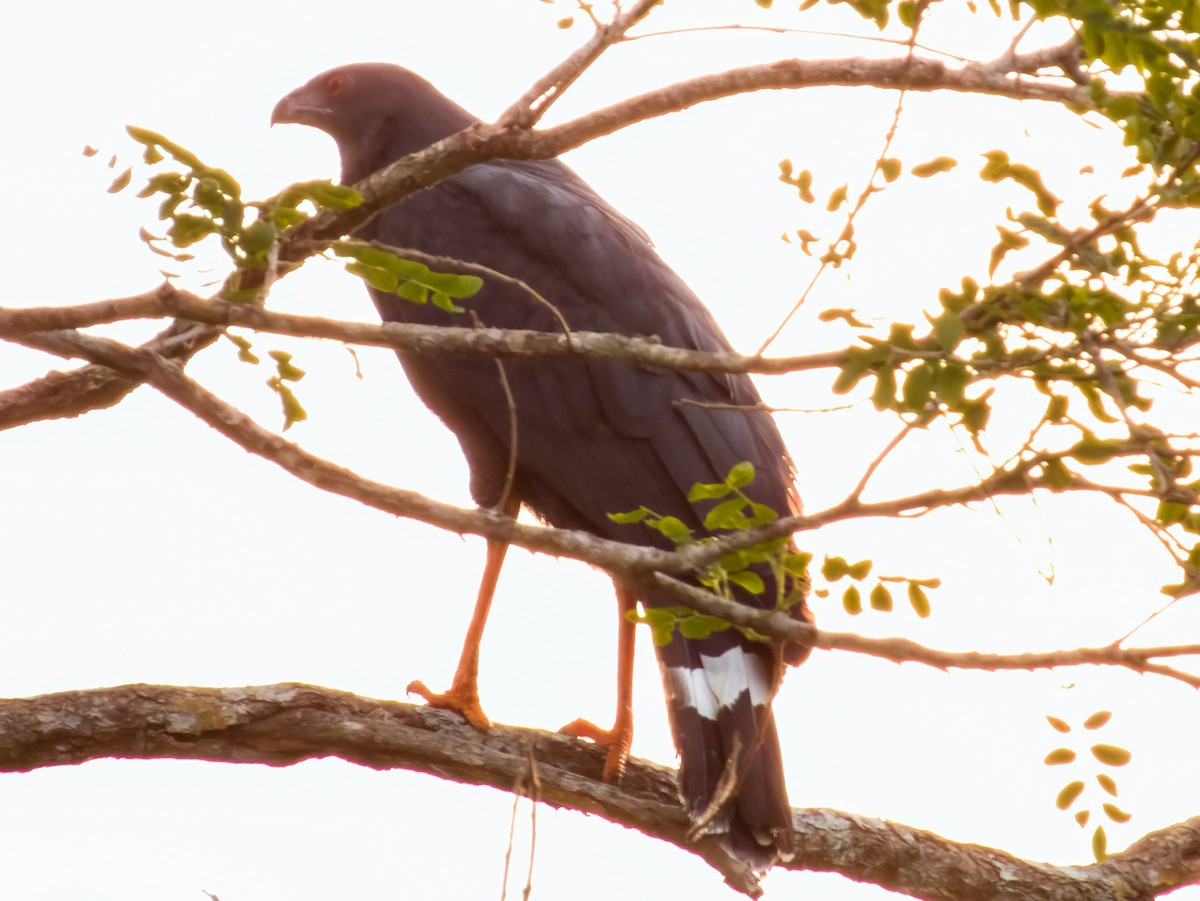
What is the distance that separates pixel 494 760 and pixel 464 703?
0.36m

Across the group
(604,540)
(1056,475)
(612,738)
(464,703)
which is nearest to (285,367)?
(604,540)

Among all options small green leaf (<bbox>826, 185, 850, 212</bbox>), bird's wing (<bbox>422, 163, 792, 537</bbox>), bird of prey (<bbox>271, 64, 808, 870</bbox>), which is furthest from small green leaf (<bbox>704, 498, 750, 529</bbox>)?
bird's wing (<bbox>422, 163, 792, 537</bbox>)

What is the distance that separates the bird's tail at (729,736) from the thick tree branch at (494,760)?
8 centimetres

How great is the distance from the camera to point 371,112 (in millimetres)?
5047

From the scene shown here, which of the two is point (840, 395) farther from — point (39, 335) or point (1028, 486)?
point (39, 335)

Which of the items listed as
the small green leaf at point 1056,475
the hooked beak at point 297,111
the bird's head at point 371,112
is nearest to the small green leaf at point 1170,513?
the small green leaf at point 1056,475

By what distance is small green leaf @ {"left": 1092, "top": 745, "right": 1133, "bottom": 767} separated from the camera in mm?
2109

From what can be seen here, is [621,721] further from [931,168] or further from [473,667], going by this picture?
[931,168]

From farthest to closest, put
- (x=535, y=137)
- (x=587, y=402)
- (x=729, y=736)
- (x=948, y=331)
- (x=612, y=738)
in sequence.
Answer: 1. (x=587, y=402)
2. (x=612, y=738)
3. (x=729, y=736)
4. (x=535, y=137)
5. (x=948, y=331)

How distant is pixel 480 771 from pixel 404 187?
4.66 ft

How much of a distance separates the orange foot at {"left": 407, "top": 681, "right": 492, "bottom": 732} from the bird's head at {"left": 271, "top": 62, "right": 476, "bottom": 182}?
75.7 inches

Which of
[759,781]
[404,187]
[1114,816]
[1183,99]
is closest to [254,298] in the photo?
[404,187]

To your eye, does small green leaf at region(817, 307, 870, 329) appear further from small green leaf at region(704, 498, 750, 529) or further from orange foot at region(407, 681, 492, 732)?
orange foot at region(407, 681, 492, 732)

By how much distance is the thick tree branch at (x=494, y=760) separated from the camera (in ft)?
10.1
